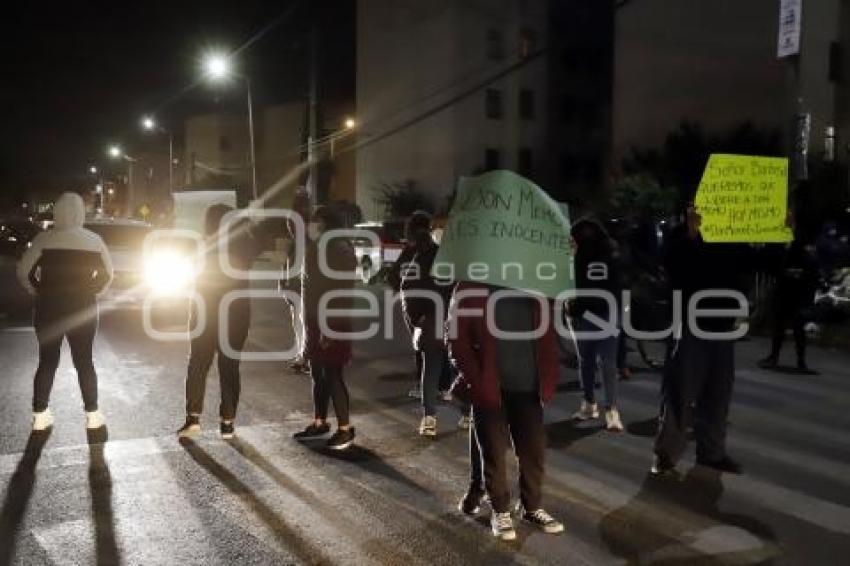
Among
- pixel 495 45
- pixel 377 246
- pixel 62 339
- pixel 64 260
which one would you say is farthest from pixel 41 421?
pixel 495 45

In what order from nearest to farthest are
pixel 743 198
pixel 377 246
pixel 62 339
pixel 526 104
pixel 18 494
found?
pixel 18 494, pixel 62 339, pixel 743 198, pixel 377 246, pixel 526 104

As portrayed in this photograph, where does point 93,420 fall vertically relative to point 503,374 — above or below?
below

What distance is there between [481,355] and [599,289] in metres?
2.94

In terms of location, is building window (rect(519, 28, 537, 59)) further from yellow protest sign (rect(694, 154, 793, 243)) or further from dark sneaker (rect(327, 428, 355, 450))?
dark sneaker (rect(327, 428, 355, 450))

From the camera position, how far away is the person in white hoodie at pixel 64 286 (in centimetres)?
703

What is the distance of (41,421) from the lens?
23.9ft

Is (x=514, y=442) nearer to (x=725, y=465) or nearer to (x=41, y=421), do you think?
(x=725, y=465)

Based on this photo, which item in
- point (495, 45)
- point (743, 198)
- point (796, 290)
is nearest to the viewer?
point (743, 198)

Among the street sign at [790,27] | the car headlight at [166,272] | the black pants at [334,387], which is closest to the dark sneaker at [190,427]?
the black pants at [334,387]

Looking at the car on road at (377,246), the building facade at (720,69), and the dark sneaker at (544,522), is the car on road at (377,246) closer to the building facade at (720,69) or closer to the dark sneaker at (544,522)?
the building facade at (720,69)

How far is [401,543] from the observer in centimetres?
486

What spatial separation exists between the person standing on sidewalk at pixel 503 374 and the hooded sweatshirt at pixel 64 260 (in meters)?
3.52

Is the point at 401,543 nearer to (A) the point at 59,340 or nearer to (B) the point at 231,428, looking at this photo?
(B) the point at 231,428

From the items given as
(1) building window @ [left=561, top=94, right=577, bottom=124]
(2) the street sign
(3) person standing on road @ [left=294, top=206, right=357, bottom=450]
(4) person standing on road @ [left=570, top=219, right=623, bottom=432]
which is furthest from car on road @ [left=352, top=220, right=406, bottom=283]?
(1) building window @ [left=561, top=94, right=577, bottom=124]
